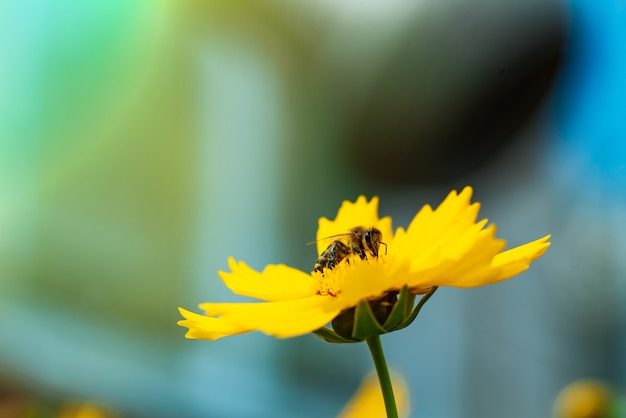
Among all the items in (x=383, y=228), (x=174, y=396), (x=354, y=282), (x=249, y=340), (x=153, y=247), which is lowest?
(x=354, y=282)

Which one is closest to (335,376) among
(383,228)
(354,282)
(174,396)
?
(174,396)

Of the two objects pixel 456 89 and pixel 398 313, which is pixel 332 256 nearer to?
pixel 398 313

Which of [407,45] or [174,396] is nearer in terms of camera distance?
[407,45]

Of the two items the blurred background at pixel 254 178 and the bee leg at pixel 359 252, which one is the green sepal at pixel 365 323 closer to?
the bee leg at pixel 359 252

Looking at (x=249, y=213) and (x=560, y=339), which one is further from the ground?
(x=249, y=213)

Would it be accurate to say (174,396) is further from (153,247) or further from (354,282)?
(354,282)

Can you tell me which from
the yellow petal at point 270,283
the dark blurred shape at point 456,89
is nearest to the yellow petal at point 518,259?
the yellow petal at point 270,283

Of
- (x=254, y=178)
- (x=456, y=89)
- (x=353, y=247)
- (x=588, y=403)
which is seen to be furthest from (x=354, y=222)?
(x=254, y=178)

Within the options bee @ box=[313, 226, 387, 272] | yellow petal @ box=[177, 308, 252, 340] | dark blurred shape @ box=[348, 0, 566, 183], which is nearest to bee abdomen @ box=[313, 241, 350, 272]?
bee @ box=[313, 226, 387, 272]
